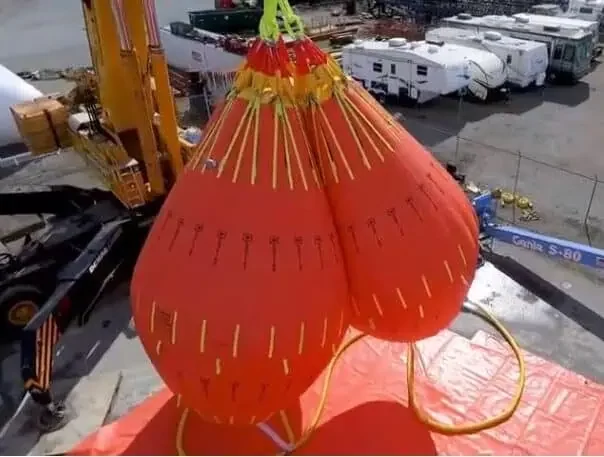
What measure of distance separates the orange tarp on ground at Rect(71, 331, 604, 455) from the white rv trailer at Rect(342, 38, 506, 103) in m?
13.8

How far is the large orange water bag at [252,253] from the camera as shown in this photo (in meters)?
5.44

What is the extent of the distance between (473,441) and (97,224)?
8.15 metres

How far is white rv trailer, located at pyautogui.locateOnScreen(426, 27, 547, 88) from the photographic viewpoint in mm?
23422

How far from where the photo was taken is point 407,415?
8.59 meters

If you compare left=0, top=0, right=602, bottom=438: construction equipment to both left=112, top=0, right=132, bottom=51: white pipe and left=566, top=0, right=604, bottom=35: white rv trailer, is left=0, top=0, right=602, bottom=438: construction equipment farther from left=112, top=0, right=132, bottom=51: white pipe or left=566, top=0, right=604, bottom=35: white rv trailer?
left=566, top=0, right=604, bottom=35: white rv trailer

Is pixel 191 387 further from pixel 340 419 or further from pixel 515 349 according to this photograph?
pixel 515 349

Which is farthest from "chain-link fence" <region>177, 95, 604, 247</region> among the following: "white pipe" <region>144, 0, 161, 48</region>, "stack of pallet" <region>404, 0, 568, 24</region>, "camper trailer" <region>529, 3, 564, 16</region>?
"stack of pallet" <region>404, 0, 568, 24</region>

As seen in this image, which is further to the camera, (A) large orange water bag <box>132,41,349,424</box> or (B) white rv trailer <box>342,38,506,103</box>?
(B) white rv trailer <box>342,38,506,103</box>

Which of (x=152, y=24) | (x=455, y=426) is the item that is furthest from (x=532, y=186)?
(x=152, y=24)

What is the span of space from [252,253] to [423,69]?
707 inches

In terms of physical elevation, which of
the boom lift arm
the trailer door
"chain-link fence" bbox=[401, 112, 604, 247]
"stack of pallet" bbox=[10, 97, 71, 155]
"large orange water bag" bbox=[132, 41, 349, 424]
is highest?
"large orange water bag" bbox=[132, 41, 349, 424]

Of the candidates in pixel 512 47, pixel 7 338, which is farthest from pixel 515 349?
pixel 512 47

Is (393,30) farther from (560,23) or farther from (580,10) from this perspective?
(560,23)

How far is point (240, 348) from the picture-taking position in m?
5.51
